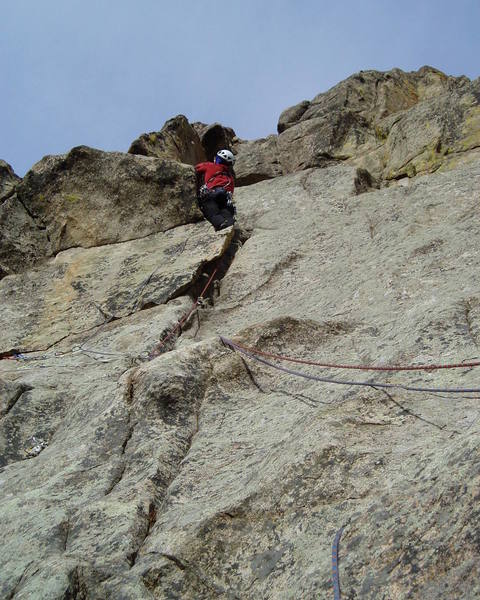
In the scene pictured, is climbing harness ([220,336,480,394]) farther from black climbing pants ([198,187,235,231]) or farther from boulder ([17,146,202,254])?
boulder ([17,146,202,254])

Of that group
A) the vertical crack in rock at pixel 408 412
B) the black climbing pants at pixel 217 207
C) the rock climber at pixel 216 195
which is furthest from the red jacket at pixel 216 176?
the vertical crack in rock at pixel 408 412

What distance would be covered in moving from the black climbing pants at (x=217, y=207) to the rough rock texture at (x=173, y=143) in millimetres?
3569

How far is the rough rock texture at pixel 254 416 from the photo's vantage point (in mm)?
4516

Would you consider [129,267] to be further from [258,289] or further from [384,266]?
[384,266]

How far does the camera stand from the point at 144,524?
548cm

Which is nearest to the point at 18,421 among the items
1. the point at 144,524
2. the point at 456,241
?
the point at 144,524

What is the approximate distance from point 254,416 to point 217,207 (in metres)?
6.39

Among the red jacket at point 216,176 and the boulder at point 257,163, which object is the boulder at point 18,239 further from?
the boulder at point 257,163

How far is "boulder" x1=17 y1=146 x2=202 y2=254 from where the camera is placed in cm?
1305

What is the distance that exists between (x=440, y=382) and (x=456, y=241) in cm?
351

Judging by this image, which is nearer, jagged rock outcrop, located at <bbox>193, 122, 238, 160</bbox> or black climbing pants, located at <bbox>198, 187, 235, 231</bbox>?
black climbing pants, located at <bbox>198, 187, 235, 231</bbox>

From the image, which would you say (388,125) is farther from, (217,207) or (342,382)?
(342,382)

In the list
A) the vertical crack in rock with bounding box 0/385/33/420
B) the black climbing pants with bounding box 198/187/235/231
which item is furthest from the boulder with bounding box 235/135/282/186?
the vertical crack in rock with bounding box 0/385/33/420

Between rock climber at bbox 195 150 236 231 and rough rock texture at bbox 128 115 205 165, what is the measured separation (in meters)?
2.69
